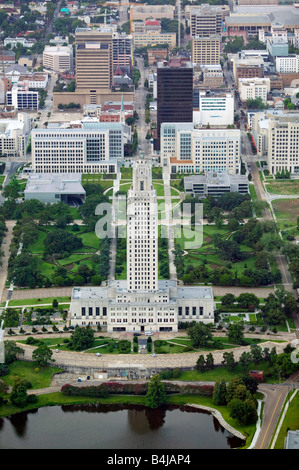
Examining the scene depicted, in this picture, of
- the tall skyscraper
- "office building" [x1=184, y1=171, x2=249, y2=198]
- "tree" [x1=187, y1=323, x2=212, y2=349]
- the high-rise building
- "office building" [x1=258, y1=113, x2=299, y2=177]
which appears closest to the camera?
"tree" [x1=187, y1=323, x2=212, y2=349]

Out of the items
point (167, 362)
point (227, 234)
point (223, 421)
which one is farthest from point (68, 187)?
point (223, 421)

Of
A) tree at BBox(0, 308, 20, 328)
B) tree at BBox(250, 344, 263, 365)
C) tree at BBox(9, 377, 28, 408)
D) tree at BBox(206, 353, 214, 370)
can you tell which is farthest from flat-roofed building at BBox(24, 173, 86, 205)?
tree at BBox(9, 377, 28, 408)

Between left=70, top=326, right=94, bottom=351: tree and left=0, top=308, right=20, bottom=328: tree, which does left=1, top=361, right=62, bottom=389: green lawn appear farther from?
left=0, top=308, right=20, bottom=328: tree

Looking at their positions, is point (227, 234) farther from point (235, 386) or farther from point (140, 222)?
point (235, 386)

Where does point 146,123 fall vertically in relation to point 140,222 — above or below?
below

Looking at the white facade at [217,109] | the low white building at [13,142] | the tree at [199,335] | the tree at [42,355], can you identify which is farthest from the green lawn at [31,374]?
the white facade at [217,109]

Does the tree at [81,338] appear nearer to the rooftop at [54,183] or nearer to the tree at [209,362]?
the tree at [209,362]
